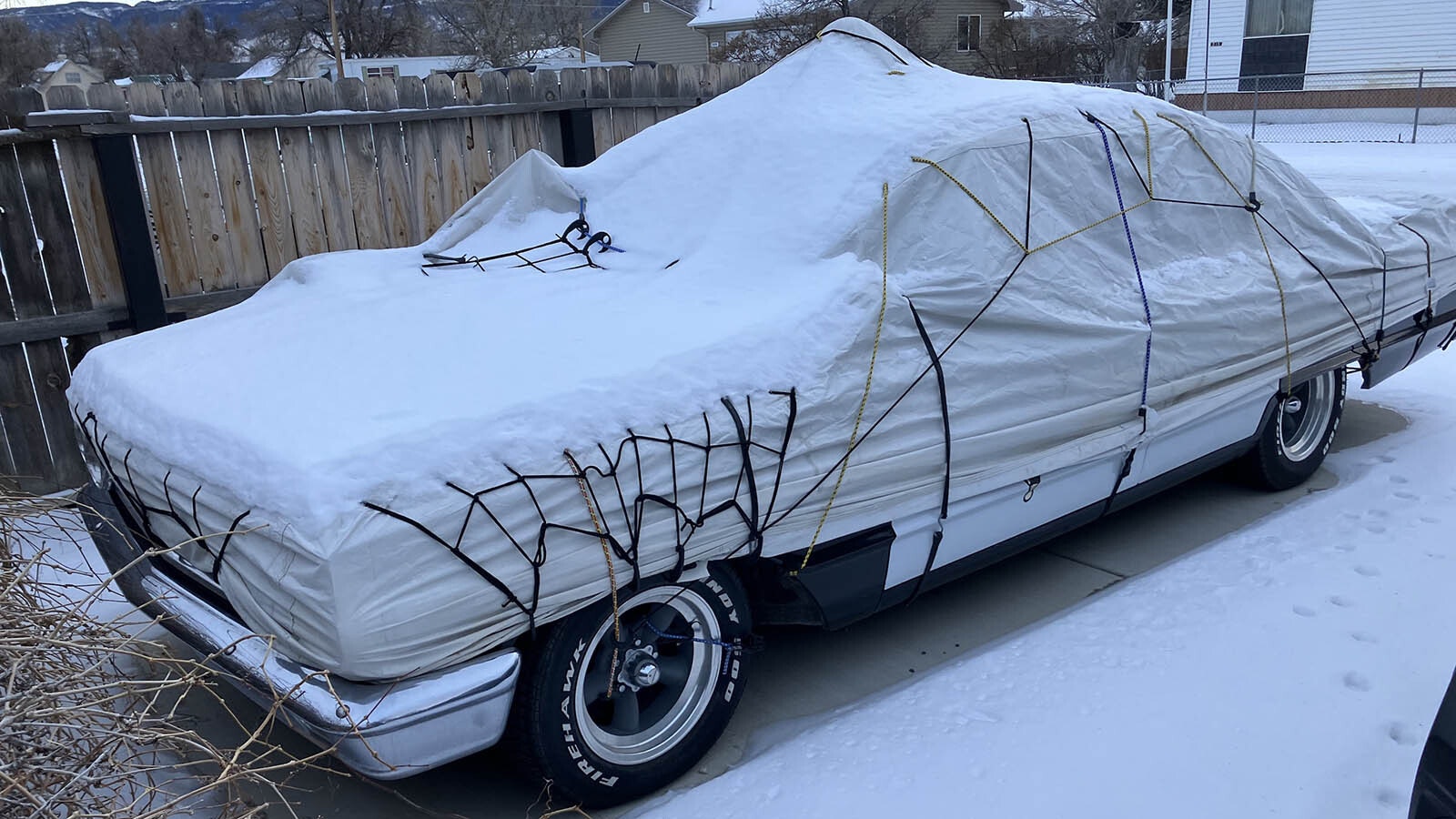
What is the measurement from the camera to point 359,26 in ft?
167

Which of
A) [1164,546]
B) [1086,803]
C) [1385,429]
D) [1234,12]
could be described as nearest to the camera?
[1086,803]

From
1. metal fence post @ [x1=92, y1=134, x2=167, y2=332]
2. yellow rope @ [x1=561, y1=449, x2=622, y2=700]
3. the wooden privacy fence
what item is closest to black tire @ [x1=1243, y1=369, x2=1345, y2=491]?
yellow rope @ [x1=561, y1=449, x2=622, y2=700]

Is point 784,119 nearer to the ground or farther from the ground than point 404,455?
farther from the ground

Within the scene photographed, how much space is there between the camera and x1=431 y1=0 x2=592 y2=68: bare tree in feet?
157

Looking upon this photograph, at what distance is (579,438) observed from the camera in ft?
8.71

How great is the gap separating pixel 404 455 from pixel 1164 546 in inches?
137

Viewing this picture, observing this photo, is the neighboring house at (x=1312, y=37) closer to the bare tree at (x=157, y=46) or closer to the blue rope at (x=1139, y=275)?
the blue rope at (x=1139, y=275)

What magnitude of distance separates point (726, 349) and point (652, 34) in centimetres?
4927

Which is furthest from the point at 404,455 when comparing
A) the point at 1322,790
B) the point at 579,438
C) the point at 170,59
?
the point at 170,59

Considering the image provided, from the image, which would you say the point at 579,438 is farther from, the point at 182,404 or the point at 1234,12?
the point at 1234,12

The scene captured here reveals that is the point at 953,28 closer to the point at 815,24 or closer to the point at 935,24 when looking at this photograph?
the point at 935,24

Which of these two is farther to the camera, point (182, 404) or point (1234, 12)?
point (1234, 12)

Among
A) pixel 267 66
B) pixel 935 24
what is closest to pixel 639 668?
pixel 935 24

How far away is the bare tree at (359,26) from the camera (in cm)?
5075
